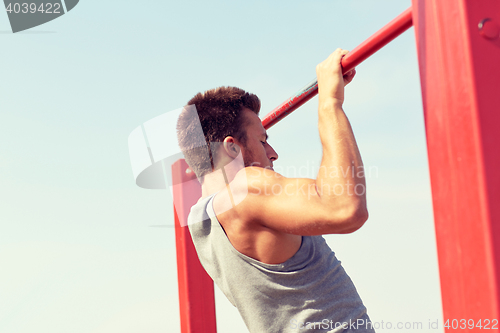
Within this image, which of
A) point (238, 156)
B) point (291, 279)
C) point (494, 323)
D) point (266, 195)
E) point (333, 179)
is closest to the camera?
point (494, 323)

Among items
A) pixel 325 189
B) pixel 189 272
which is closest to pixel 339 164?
pixel 325 189

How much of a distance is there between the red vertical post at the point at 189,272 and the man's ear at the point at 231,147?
45 centimetres

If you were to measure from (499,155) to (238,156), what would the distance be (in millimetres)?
983

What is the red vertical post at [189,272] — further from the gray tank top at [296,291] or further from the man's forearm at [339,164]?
the man's forearm at [339,164]

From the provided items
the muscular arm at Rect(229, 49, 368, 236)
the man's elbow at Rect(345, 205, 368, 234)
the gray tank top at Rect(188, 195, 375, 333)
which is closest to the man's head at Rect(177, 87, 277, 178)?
the gray tank top at Rect(188, 195, 375, 333)

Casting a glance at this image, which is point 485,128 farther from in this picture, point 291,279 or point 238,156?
point 238,156

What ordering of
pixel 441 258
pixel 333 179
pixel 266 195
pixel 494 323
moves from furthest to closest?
pixel 266 195, pixel 333 179, pixel 441 258, pixel 494 323

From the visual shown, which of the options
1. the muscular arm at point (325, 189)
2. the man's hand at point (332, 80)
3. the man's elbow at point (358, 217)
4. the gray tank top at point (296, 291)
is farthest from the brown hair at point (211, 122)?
the man's elbow at point (358, 217)

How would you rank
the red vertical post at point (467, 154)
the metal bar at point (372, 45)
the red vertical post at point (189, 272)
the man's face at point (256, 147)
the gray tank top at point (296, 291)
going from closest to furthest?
the red vertical post at point (467, 154), the metal bar at point (372, 45), the gray tank top at point (296, 291), the man's face at point (256, 147), the red vertical post at point (189, 272)

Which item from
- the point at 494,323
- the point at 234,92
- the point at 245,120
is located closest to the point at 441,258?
the point at 494,323

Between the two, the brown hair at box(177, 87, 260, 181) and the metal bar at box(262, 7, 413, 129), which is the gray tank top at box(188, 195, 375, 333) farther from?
the metal bar at box(262, 7, 413, 129)

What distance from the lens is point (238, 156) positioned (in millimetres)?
1555

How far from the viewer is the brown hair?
162 cm

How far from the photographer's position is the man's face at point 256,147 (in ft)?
5.12
